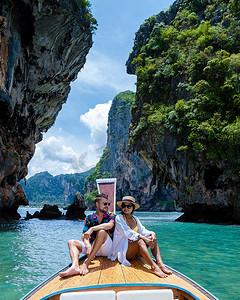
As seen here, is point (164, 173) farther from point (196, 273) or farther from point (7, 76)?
point (196, 273)

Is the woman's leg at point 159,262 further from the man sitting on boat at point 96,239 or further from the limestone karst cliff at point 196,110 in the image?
the limestone karst cliff at point 196,110

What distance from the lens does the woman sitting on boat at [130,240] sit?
3617 millimetres

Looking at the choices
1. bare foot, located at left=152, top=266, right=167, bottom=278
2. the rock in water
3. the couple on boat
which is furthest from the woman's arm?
the rock in water

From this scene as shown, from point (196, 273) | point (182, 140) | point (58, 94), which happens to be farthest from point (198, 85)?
point (196, 273)

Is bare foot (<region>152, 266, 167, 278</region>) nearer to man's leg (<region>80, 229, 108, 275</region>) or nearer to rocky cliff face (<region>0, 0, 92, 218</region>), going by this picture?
man's leg (<region>80, 229, 108, 275</region>)

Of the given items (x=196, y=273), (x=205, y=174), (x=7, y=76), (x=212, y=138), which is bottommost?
(x=196, y=273)

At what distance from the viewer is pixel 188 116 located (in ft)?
67.7

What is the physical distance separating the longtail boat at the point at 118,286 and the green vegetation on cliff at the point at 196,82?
1644 cm

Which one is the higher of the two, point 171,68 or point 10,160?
point 171,68

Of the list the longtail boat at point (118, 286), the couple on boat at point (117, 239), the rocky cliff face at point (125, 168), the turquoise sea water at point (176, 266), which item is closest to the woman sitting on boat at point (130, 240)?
the couple on boat at point (117, 239)

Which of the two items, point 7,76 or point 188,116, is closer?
point 7,76

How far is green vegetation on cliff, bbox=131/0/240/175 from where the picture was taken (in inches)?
755

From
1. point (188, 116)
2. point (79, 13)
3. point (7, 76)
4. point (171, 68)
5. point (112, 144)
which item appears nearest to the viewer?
point (7, 76)

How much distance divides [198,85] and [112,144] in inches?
2698
